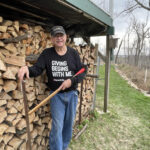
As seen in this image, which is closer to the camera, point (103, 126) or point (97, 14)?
point (97, 14)

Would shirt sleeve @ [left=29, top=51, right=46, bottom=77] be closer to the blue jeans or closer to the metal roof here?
the blue jeans

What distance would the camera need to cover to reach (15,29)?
173cm

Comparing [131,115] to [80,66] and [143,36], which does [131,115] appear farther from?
[143,36]

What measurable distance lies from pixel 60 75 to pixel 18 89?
0.53m

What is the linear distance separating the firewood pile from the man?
243 mm

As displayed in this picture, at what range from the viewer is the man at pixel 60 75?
5.93ft

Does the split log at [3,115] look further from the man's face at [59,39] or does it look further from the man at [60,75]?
the man's face at [59,39]

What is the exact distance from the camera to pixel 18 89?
5.86ft

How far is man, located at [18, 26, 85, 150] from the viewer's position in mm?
1807

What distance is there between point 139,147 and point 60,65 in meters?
2.07

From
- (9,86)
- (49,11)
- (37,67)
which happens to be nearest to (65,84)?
(37,67)

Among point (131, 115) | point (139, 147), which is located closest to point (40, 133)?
point (139, 147)

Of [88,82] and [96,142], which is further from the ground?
[88,82]

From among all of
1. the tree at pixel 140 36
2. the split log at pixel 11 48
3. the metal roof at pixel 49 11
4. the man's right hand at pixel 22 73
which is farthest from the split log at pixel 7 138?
the tree at pixel 140 36
